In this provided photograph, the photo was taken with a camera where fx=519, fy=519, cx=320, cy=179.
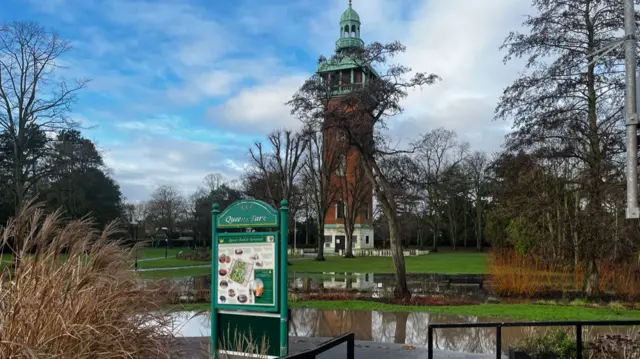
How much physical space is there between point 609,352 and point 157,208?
82160 mm

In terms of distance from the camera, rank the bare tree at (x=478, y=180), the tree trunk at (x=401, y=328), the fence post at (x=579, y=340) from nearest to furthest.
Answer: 1. the fence post at (x=579, y=340)
2. the tree trunk at (x=401, y=328)
3. the bare tree at (x=478, y=180)

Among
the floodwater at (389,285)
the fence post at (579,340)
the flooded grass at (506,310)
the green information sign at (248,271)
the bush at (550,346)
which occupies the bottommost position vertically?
the floodwater at (389,285)

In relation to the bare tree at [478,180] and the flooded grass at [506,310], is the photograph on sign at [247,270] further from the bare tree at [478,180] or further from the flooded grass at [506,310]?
the bare tree at [478,180]

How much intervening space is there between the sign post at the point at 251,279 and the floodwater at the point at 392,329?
2.85 ft

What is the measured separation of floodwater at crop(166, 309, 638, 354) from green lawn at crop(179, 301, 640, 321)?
28.6 inches

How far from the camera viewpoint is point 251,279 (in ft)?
26.3

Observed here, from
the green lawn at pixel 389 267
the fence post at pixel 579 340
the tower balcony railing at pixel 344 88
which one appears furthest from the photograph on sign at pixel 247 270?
the green lawn at pixel 389 267

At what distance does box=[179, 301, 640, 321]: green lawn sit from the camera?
1358 centimetres

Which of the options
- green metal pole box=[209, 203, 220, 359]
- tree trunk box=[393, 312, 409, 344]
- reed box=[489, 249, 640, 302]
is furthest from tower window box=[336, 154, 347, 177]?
green metal pole box=[209, 203, 220, 359]

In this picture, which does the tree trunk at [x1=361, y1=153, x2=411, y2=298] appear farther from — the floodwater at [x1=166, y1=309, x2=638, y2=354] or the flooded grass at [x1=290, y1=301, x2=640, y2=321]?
the floodwater at [x1=166, y1=309, x2=638, y2=354]

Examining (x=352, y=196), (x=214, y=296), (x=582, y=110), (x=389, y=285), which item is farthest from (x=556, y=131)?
(x=352, y=196)

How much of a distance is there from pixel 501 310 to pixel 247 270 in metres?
9.42

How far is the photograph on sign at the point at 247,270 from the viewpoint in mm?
7887

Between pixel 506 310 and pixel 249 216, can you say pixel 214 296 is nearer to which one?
pixel 249 216
